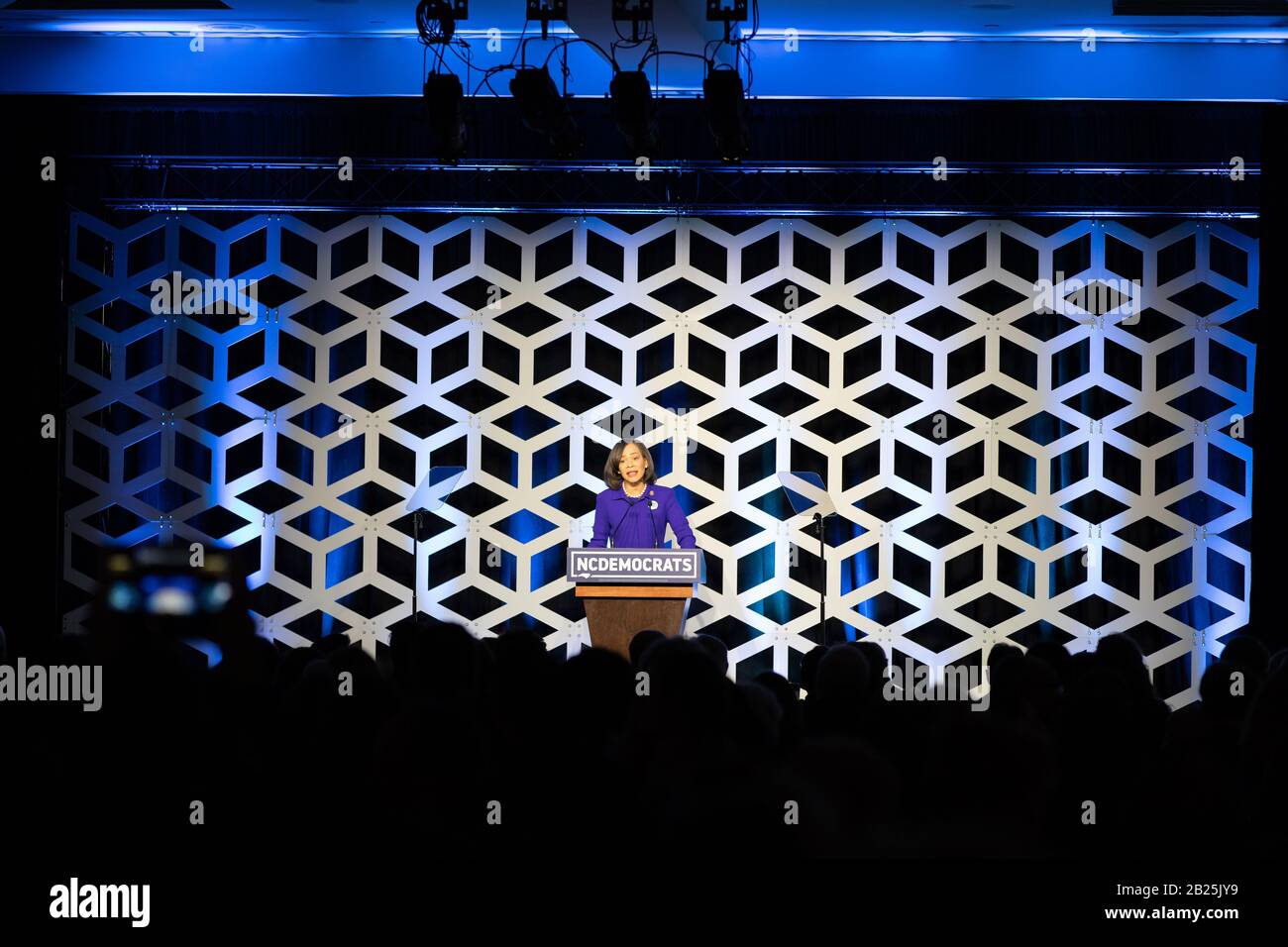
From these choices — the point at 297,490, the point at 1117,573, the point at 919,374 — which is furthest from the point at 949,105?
the point at 297,490

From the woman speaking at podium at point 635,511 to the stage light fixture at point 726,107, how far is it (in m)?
1.46

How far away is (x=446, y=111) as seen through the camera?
5320mm

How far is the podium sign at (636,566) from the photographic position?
5430mm

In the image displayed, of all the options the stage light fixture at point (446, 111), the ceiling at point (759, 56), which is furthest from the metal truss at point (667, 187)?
the stage light fixture at point (446, 111)

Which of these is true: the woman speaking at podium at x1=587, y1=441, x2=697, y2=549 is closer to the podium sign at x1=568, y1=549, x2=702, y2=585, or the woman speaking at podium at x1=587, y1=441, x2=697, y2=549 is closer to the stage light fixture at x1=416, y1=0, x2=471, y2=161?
the podium sign at x1=568, y1=549, x2=702, y2=585

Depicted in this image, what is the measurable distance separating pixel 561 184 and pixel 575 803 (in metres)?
5.45

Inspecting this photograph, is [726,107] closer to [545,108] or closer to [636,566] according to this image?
[545,108]

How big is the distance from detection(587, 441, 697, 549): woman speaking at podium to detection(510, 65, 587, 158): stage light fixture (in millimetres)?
1374

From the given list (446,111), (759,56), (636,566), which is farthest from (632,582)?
(759,56)

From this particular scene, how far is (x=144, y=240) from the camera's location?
7.25m

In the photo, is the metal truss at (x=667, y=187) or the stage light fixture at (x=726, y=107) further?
the metal truss at (x=667, y=187)

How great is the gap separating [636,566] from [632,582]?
7 cm

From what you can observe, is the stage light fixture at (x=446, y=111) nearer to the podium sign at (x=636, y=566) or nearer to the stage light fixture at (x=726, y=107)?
the stage light fixture at (x=726, y=107)
